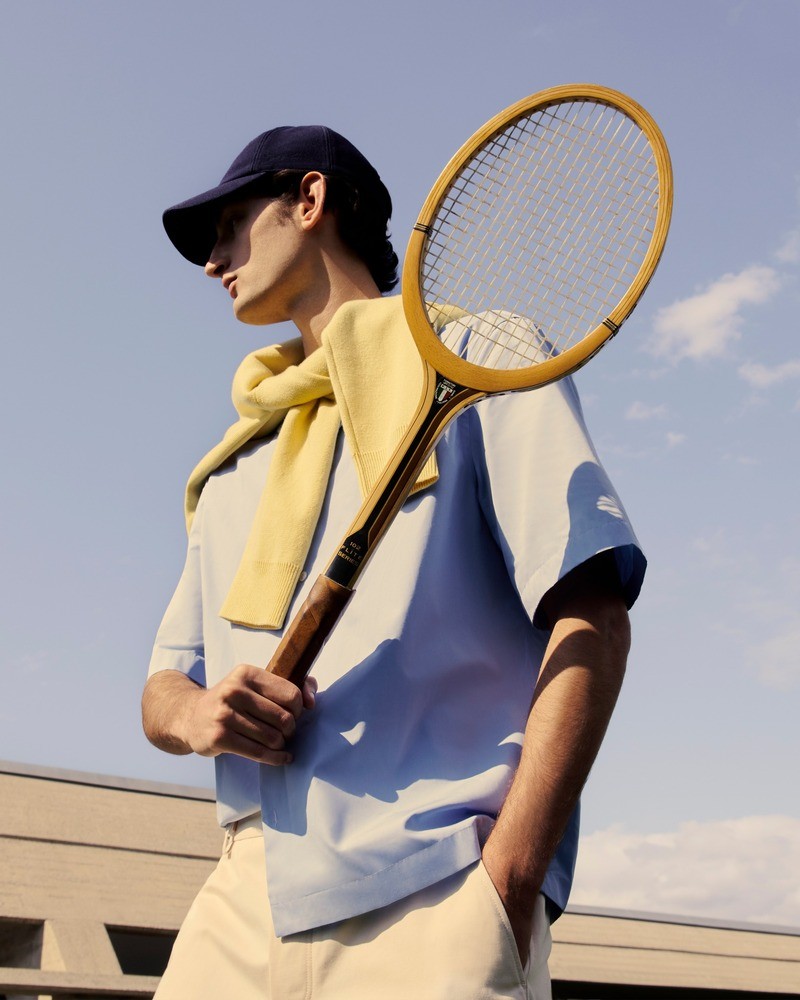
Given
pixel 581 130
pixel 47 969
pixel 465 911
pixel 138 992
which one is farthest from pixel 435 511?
pixel 47 969

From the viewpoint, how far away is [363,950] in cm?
158

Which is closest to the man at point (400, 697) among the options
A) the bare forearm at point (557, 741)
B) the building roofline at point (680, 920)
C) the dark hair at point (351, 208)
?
the bare forearm at point (557, 741)

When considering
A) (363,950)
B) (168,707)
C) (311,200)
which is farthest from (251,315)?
(363,950)

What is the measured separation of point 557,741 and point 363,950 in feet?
1.32

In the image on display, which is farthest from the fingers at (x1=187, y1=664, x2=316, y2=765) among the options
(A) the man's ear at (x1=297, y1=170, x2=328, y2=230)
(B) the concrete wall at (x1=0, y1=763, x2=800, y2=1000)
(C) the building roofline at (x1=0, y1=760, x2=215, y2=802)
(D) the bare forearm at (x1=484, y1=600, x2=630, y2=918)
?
(C) the building roofline at (x1=0, y1=760, x2=215, y2=802)

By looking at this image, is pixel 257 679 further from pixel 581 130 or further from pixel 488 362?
pixel 581 130

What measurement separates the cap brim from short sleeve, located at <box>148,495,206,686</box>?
0.64 meters

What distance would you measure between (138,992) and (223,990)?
5200mm

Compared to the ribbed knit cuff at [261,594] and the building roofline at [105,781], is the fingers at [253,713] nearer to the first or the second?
the ribbed knit cuff at [261,594]

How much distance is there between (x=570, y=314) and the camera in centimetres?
190

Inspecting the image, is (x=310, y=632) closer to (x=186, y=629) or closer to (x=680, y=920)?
(x=186, y=629)

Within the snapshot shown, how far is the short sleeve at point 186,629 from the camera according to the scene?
221cm

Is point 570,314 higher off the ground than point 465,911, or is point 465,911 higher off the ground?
point 570,314

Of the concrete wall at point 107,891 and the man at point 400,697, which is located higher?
the man at point 400,697
